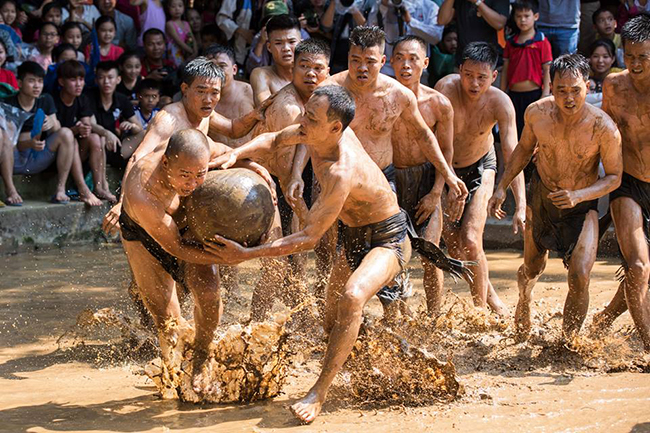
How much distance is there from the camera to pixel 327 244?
279 inches

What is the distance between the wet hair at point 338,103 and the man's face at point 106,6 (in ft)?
22.5

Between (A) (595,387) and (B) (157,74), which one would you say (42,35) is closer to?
(B) (157,74)

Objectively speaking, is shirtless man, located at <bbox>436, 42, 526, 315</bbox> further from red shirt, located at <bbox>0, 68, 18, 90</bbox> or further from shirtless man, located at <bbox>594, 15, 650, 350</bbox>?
red shirt, located at <bbox>0, 68, 18, 90</bbox>

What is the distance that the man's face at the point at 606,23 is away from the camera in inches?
424

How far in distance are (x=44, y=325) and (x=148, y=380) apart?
5.35 ft

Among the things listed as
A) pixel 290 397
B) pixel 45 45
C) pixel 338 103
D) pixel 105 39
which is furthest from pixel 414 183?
pixel 45 45

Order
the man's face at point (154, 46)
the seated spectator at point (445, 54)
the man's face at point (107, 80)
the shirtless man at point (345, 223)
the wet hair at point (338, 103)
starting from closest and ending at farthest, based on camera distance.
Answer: the shirtless man at point (345, 223), the wet hair at point (338, 103), the man's face at point (107, 80), the seated spectator at point (445, 54), the man's face at point (154, 46)

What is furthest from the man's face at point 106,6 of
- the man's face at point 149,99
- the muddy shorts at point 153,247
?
the muddy shorts at point 153,247

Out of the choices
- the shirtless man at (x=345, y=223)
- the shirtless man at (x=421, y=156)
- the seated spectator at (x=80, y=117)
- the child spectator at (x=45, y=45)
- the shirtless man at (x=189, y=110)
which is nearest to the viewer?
the shirtless man at (x=345, y=223)

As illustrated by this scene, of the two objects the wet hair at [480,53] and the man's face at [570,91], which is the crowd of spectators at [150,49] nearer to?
the wet hair at [480,53]

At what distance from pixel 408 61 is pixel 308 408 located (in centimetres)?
295

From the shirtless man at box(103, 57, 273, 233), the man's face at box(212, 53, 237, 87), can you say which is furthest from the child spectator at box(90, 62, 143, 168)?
the shirtless man at box(103, 57, 273, 233)

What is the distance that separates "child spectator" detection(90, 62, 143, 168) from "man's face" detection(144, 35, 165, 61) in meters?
0.75

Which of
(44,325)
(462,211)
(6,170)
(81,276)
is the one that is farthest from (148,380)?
(6,170)
